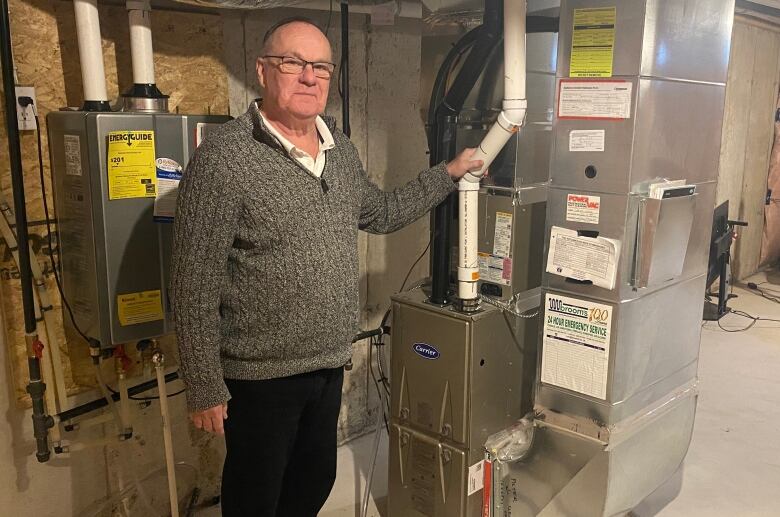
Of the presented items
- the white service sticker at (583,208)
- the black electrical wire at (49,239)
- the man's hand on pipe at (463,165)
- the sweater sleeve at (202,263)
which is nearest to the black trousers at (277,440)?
the sweater sleeve at (202,263)

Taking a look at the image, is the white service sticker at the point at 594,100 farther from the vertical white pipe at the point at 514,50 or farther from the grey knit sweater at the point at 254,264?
the grey knit sweater at the point at 254,264

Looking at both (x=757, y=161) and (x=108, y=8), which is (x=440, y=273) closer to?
(x=108, y=8)

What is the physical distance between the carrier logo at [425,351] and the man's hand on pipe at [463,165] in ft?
1.75

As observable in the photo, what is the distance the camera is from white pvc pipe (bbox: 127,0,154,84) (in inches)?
72.3

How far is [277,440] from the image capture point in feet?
5.54

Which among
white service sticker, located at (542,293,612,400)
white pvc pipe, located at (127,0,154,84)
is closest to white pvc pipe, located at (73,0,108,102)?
white pvc pipe, located at (127,0,154,84)

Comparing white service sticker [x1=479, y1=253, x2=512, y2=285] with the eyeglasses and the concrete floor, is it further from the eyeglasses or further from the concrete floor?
the concrete floor

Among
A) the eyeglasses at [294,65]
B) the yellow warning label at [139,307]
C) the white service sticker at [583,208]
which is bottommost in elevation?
the yellow warning label at [139,307]

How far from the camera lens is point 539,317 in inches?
82.7

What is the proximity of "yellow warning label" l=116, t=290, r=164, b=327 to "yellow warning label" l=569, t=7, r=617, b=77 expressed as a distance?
1338 millimetres

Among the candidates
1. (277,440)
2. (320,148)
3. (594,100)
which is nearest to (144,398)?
(277,440)

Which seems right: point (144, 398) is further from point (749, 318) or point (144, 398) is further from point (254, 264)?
point (749, 318)

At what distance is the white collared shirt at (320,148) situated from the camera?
158 centimetres

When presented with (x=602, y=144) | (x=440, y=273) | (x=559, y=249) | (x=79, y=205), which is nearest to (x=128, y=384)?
(x=79, y=205)
